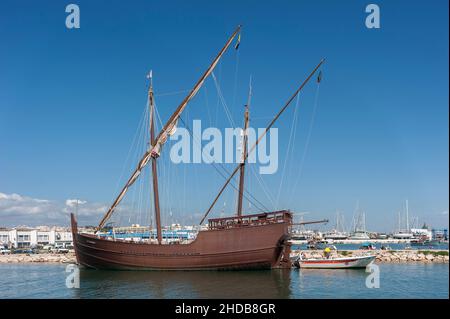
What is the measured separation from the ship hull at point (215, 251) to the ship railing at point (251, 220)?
404 mm

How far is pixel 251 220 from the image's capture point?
35219 mm

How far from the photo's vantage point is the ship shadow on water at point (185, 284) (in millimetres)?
24625

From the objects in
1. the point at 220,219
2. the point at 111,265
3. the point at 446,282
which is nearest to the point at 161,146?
the point at 220,219

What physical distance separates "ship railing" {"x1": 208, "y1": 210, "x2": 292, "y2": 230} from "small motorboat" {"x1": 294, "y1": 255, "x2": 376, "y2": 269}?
5909 millimetres

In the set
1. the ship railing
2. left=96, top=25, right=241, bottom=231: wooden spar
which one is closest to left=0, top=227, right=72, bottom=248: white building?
left=96, top=25, right=241, bottom=231: wooden spar

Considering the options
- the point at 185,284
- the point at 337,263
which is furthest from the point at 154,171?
the point at 337,263

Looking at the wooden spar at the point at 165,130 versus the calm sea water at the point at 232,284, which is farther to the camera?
the wooden spar at the point at 165,130

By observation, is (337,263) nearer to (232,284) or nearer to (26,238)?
(232,284)

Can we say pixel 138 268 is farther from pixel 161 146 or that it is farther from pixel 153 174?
pixel 161 146

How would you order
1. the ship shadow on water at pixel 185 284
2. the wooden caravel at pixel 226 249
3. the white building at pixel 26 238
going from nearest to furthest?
1. the ship shadow on water at pixel 185 284
2. the wooden caravel at pixel 226 249
3. the white building at pixel 26 238

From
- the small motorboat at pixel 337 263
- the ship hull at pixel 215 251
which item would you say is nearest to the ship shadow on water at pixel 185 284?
the ship hull at pixel 215 251

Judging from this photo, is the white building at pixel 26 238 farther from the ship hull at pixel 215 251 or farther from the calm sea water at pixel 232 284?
the ship hull at pixel 215 251

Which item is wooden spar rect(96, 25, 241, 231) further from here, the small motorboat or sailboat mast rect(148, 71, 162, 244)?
the small motorboat
